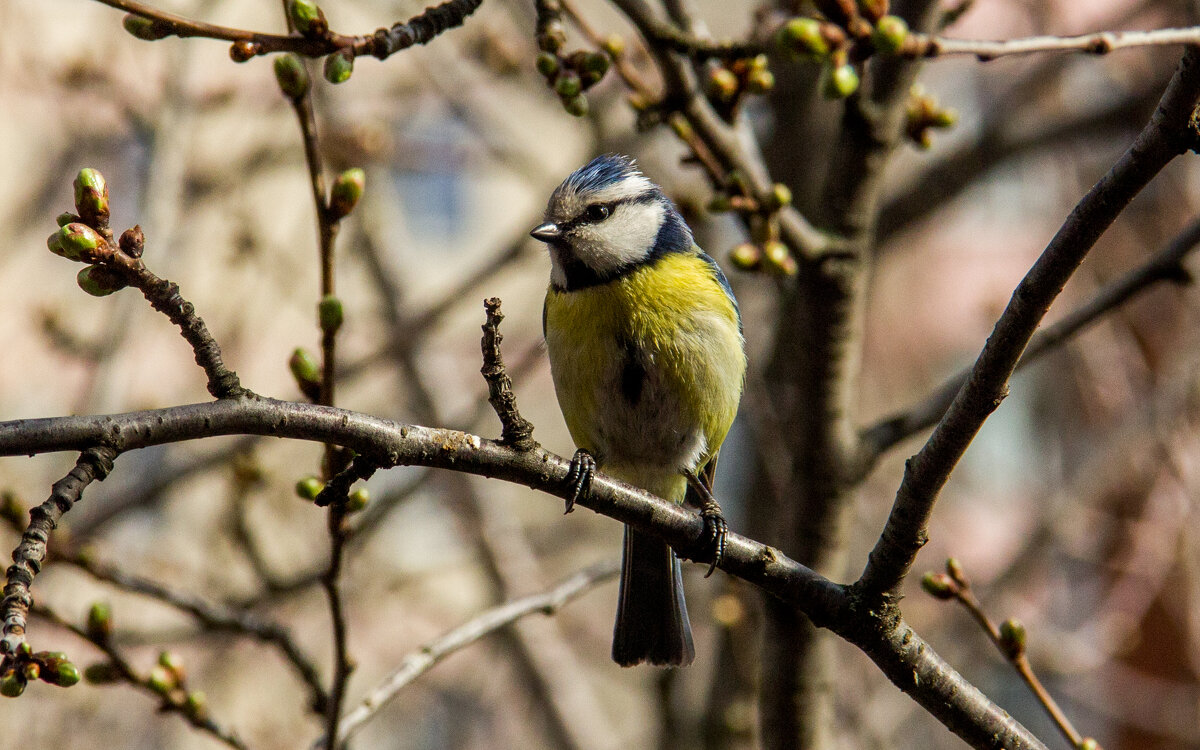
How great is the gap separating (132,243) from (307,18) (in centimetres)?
48

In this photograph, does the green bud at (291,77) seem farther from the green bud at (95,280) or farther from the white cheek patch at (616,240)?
the white cheek patch at (616,240)

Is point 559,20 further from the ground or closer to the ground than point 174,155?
closer to the ground

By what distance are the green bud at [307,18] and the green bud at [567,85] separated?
2.07 ft

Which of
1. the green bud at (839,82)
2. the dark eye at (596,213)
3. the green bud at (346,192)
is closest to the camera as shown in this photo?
the green bud at (839,82)

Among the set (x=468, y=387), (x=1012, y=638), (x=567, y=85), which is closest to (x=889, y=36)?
(x=567, y=85)

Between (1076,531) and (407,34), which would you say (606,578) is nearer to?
(407,34)

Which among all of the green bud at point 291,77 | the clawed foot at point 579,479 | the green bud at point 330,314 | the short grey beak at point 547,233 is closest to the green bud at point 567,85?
the green bud at point 291,77

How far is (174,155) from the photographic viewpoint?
4777 millimetres

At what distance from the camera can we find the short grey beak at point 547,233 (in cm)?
318

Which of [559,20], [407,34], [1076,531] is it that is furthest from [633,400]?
[1076,531]

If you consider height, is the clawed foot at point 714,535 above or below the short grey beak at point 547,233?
below

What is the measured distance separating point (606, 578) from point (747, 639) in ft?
3.94

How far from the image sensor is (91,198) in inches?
56.1

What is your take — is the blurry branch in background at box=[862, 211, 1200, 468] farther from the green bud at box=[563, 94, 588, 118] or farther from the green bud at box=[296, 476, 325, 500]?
the green bud at box=[296, 476, 325, 500]
